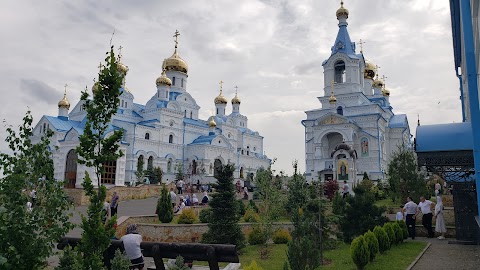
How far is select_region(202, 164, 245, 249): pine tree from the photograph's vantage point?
12242 millimetres

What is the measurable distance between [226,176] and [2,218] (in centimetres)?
820

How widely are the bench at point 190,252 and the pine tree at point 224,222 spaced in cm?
455

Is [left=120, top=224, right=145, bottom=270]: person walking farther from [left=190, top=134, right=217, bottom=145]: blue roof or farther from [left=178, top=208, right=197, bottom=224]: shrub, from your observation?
[left=190, top=134, right=217, bottom=145]: blue roof

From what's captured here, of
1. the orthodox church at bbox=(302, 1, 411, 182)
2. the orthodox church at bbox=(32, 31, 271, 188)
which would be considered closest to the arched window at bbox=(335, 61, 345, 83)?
the orthodox church at bbox=(302, 1, 411, 182)

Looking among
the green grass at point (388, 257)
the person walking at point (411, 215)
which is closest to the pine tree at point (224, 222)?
the green grass at point (388, 257)

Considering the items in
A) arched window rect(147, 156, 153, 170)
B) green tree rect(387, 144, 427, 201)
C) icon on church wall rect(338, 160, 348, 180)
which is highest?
arched window rect(147, 156, 153, 170)

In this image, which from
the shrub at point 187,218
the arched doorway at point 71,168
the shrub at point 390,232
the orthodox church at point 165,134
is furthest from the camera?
the orthodox church at point 165,134

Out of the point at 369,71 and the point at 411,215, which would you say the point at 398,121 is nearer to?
the point at 369,71

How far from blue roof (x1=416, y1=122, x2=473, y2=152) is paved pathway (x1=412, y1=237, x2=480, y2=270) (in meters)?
2.49

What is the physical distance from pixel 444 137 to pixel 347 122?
31928 millimetres

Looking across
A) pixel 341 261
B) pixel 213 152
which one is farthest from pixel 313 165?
pixel 341 261

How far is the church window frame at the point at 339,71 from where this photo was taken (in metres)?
44.9

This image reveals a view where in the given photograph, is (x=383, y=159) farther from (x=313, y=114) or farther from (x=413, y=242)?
(x=413, y=242)

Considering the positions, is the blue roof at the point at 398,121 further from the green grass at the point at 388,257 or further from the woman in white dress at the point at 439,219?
the green grass at the point at 388,257
